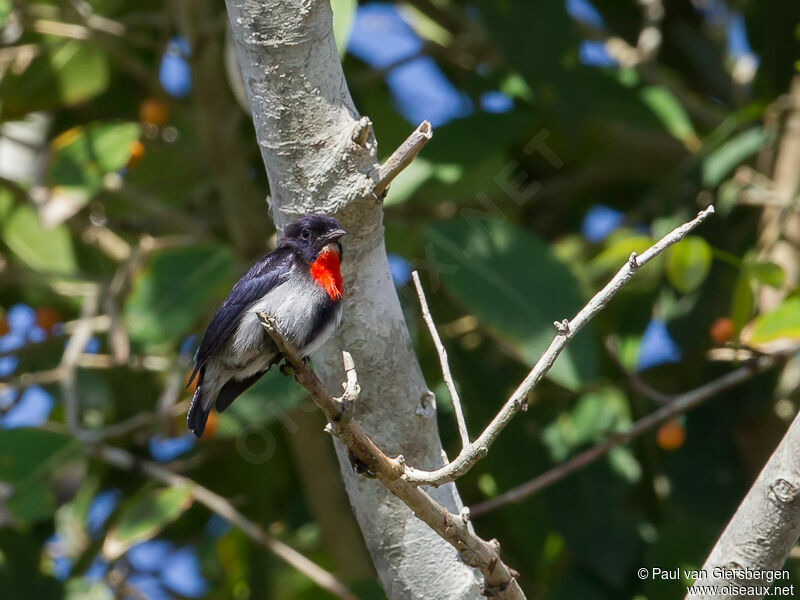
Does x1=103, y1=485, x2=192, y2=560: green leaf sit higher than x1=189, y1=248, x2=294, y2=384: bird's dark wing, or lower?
lower

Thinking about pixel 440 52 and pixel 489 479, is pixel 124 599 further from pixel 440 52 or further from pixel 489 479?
pixel 440 52

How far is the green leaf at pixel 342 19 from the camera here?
3.41 meters

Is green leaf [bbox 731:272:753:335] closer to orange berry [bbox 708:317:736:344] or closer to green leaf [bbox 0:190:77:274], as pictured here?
orange berry [bbox 708:317:736:344]

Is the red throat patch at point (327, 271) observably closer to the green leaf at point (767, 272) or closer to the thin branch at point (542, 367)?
the thin branch at point (542, 367)

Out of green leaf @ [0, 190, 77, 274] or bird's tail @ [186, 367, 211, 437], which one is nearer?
bird's tail @ [186, 367, 211, 437]

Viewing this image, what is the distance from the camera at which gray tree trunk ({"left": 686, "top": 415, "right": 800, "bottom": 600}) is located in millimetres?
2023

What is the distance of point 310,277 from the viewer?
2914mm

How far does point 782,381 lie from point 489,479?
1.29 metres

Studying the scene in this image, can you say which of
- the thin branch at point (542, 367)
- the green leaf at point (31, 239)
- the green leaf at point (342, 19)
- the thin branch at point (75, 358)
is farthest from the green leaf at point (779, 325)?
the green leaf at point (31, 239)

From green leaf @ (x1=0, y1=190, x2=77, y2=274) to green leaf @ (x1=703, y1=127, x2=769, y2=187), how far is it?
8.93ft

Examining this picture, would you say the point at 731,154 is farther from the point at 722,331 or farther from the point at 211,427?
the point at 211,427

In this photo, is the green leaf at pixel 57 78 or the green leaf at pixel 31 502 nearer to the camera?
the green leaf at pixel 31 502

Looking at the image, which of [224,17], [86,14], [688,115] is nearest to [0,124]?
[86,14]

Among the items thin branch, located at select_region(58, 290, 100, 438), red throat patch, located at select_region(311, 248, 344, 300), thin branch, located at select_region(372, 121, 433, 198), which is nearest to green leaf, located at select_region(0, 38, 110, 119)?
thin branch, located at select_region(58, 290, 100, 438)
